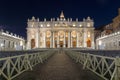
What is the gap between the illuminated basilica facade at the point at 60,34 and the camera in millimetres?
115869

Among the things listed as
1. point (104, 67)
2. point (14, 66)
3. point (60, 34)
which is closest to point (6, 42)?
point (60, 34)

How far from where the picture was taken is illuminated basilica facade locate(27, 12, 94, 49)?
11587 cm

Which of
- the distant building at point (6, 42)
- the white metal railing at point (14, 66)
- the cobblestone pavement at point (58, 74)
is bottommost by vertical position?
the cobblestone pavement at point (58, 74)

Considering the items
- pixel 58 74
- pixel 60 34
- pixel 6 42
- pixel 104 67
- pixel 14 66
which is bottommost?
pixel 58 74

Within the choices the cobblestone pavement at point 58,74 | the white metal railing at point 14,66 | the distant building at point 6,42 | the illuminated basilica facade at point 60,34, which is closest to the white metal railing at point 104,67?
the cobblestone pavement at point 58,74

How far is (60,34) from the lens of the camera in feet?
384

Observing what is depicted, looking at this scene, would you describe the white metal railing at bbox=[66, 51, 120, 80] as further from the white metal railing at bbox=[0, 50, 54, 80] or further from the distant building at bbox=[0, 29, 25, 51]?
the distant building at bbox=[0, 29, 25, 51]

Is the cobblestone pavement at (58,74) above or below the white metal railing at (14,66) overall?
below

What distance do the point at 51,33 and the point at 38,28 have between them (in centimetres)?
1041

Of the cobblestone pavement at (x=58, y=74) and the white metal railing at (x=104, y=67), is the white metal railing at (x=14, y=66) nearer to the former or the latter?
the cobblestone pavement at (x=58, y=74)

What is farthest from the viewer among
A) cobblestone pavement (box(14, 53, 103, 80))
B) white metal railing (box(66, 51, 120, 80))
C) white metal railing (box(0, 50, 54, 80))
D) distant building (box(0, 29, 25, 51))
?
distant building (box(0, 29, 25, 51))

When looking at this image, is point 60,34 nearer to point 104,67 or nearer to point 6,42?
point 6,42

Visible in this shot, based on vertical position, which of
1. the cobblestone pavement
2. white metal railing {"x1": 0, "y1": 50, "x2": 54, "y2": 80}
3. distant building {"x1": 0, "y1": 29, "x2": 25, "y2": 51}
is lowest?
the cobblestone pavement

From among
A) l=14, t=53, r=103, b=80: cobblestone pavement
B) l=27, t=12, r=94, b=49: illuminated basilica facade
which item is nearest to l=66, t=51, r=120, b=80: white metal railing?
l=14, t=53, r=103, b=80: cobblestone pavement
